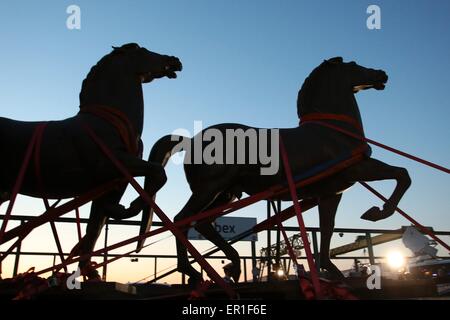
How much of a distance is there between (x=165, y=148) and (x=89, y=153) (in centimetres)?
84

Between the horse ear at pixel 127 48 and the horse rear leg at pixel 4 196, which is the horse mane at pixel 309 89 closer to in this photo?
the horse ear at pixel 127 48

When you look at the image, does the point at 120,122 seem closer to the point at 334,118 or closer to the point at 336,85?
the point at 334,118

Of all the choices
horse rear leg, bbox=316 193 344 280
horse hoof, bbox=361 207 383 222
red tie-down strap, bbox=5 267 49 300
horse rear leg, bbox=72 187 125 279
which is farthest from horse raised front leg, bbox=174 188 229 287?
horse hoof, bbox=361 207 383 222

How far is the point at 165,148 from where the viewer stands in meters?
4.07

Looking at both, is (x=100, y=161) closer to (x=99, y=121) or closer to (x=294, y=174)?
(x=99, y=121)

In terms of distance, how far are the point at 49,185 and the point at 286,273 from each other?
11.6 feet

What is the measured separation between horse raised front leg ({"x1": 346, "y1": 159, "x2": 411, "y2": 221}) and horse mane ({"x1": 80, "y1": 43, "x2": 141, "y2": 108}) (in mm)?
2526

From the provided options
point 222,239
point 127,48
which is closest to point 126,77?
point 127,48

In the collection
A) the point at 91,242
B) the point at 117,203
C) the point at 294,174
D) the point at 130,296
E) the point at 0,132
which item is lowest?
the point at 130,296

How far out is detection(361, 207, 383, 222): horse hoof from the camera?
3.75 metres

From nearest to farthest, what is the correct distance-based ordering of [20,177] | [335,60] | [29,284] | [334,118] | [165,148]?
[29,284], [20,177], [165,148], [334,118], [335,60]
